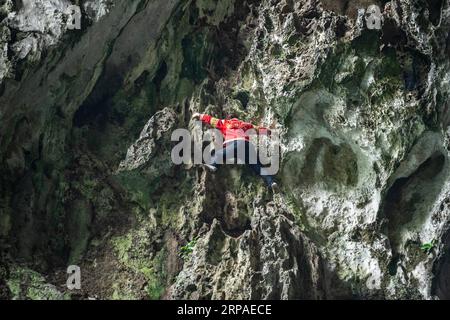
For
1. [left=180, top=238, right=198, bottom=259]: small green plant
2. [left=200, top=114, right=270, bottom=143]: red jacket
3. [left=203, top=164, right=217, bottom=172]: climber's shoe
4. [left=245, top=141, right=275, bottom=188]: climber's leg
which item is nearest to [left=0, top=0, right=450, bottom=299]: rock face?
[left=180, top=238, right=198, bottom=259]: small green plant

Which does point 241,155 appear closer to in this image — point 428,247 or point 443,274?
point 428,247

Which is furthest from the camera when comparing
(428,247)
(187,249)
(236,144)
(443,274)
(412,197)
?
(443,274)

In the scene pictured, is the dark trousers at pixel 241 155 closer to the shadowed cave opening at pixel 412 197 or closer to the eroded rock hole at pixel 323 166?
the eroded rock hole at pixel 323 166

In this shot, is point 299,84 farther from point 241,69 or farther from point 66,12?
point 66,12

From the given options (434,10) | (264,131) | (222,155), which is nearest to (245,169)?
(222,155)

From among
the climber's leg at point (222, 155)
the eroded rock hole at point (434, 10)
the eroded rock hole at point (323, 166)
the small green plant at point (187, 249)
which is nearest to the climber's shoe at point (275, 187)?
the eroded rock hole at point (323, 166)

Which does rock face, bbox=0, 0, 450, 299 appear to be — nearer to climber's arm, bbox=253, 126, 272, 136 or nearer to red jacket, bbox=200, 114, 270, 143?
climber's arm, bbox=253, 126, 272, 136

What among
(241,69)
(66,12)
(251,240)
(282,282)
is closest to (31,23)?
(66,12)
